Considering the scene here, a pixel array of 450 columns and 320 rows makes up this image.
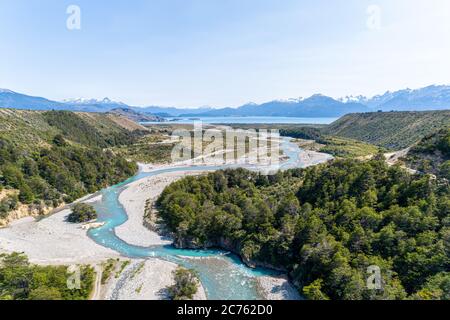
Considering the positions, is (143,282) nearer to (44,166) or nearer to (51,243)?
(51,243)

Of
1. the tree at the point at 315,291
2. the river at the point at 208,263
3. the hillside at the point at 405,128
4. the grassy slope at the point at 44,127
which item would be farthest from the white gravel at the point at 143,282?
the hillside at the point at 405,128

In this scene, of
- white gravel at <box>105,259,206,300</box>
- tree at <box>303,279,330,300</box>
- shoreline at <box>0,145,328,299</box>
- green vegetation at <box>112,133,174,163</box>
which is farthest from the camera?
green vegetation at <box>112,133,174,163</box>

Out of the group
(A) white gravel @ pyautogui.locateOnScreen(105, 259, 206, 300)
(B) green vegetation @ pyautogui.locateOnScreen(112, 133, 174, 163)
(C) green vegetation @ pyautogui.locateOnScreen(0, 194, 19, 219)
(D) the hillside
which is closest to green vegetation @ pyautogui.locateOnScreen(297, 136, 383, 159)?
(D) the hillside

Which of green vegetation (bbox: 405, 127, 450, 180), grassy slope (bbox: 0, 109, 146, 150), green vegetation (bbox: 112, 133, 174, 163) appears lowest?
green vegetation (bbox: 112, 133, 174, 163)

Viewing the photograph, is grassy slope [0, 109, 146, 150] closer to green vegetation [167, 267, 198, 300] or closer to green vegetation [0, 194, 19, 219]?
green vegetation [0, 194, 19, 219]

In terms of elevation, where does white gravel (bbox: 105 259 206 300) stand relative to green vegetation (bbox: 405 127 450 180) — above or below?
below
